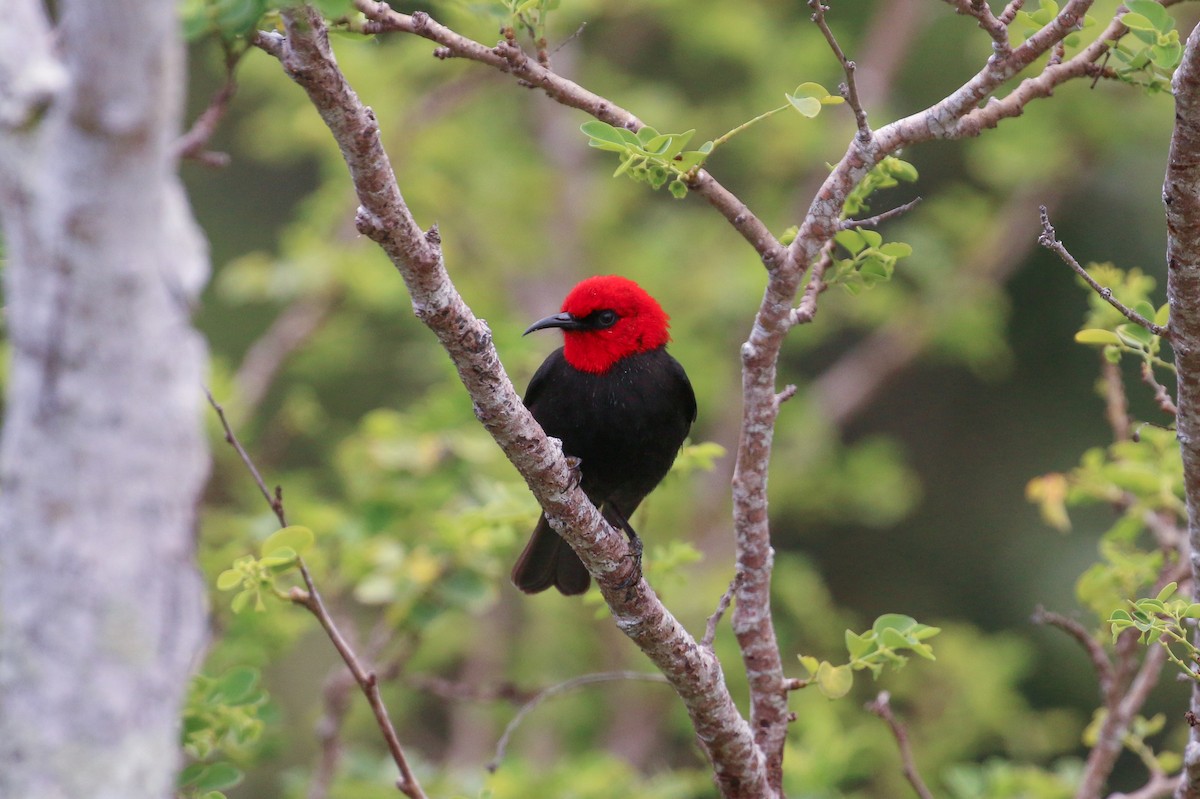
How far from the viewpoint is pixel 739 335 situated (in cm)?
715

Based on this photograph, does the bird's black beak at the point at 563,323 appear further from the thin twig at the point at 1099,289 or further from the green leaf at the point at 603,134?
the thin twig at the point at 1099,289

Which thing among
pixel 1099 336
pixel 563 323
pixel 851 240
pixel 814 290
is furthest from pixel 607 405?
pixel 1099 336

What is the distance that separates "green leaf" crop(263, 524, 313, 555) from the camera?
251 centimetres

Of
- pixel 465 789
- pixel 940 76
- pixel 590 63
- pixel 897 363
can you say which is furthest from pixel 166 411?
pixel 940 76

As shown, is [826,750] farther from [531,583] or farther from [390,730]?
[390,730]

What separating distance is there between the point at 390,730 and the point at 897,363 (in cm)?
527

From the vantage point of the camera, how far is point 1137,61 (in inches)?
99.3

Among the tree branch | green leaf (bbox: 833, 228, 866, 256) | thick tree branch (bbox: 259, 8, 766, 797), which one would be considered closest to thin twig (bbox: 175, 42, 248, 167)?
the tree branch

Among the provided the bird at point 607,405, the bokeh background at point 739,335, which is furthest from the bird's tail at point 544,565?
the bokeh background at point 739,335

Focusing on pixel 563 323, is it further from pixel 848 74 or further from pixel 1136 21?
pixel 1136 21

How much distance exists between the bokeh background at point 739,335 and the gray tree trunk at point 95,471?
3047mm

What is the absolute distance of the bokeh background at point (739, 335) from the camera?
603 centimetres

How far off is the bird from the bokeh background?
117cm

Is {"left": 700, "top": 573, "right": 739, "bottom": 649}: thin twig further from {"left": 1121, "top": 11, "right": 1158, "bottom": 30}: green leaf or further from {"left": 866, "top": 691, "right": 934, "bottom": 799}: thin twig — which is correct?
{"left": 1121, "top": 11, "right": 1158, "bottom": 30}: green leaf
